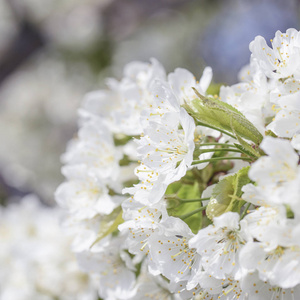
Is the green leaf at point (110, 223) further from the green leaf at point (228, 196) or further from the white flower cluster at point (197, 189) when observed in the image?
the green leaf at point (228, 196)

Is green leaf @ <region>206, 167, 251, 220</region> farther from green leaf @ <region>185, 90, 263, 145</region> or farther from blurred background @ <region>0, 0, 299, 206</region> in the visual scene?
blurred background @ <region>0, 0, 299, 206</region>

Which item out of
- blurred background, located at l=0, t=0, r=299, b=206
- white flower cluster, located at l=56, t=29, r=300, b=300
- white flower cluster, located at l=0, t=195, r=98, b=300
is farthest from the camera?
blurred background, located at l=0, t=0, r=299, b=206

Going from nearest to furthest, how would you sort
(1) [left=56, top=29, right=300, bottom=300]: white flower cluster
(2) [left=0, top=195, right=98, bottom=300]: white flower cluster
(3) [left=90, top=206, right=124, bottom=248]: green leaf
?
(1) [left=56, top=29, right=300, bottom=300]: white flower cluster
(3) [left=90, top=206, right=124, bottom=248]: green leaf
(2) [left=0, top=195, right=98, bottom=300]: white flower cluster

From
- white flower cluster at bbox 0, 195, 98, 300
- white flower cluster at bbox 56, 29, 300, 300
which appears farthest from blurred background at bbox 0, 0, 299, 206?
white flower cluster at bbox 56, 29, 300, 300

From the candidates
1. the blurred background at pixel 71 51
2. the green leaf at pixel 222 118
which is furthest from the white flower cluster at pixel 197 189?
the blurred background at pixel 71 51

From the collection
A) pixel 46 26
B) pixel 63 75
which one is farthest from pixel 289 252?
pixel 63 75

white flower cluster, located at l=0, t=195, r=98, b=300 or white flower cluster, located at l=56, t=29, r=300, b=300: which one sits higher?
white flower cluster, located at l=56, t=29, r=300, b=300

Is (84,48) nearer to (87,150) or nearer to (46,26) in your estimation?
(46,26)
